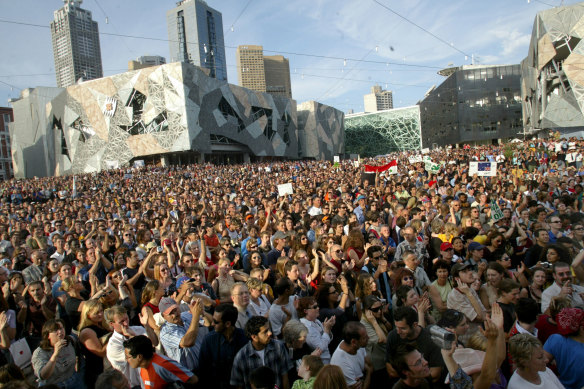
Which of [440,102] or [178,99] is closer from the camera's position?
[178,99]

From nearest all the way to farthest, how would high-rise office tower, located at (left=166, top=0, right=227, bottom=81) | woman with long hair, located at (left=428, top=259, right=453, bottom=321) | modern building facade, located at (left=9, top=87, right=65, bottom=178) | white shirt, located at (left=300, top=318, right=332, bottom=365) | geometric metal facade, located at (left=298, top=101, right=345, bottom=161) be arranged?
white shirt, located at (left=300, top=318, right=332, bottom=365) < woman with long hair, located at (left=428, top=259, right=453, bottom=321) < modern building facade, located at (left=9, top=87, right=65, bottom=178) < geometric metal facade, located at (left=298, top=101, right=345, bottom=161) < high-rise office tower, located at (left=166, top=0, right=227, bottom=81)

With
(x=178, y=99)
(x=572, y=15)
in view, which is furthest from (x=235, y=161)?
(x=572, y=15)

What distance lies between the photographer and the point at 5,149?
7269 centimetres

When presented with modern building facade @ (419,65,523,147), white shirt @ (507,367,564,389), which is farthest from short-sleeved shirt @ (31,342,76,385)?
modern building facade @ (419,65,523,147)

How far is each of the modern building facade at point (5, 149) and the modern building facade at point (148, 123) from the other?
732 inches

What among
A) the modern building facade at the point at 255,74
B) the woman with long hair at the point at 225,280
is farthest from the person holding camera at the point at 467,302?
the modern building facade at the point at 255,74

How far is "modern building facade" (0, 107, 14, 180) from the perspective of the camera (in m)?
70.8

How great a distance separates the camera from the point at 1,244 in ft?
31.8

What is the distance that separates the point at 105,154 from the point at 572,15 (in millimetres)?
50047

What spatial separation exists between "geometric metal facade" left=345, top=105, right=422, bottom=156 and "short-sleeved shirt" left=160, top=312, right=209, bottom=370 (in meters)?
91.9

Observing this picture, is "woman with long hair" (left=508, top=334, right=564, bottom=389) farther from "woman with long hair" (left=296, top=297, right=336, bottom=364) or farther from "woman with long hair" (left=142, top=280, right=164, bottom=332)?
"woman with long hair" (left=142, top=280, right=164, bottom=332)

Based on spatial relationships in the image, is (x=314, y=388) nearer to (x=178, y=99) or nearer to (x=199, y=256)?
(x=199, y=256)

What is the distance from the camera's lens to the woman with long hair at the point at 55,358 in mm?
3617

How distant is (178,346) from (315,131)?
2619 inches
